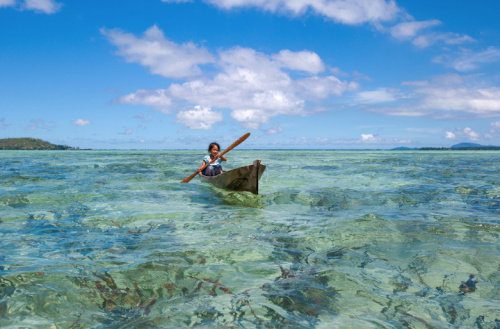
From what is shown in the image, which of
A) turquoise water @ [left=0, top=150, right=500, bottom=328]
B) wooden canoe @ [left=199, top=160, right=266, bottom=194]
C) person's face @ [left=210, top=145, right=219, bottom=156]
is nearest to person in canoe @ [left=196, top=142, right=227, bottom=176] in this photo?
person's face @ [left=210, top=145, right=219, bottom=156]

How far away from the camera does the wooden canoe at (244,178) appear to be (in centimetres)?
1168

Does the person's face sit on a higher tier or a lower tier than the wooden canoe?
higher

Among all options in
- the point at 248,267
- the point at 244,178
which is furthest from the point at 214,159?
the point at 248,267

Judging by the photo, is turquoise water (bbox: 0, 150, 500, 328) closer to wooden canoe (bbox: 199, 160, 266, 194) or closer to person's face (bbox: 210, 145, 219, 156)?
wooden canoe (bbox: 199, 160, 266, 194)

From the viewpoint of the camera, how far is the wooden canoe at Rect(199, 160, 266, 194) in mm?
11680

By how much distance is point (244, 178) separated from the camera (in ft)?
39.6

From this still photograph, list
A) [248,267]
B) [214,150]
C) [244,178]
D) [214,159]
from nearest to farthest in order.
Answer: [248,267] → [244,178] → [214,159] → [214,150]

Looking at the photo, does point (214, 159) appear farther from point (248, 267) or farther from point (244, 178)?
point (248, 267)

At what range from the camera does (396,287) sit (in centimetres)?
434

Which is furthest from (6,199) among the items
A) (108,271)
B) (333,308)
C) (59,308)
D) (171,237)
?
(333,308)

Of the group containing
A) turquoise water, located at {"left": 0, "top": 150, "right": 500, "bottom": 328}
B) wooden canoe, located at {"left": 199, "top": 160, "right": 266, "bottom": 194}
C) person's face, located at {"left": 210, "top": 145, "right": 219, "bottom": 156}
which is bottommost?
turquoise water, located at {"left": 0, "top": 150, "right": 500, "bottom": 328}

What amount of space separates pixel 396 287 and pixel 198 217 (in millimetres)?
5554

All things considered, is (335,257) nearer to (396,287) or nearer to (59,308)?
(396,287)

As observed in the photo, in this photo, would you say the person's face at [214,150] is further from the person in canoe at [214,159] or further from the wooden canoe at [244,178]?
the wooden canoe at [244,178]
